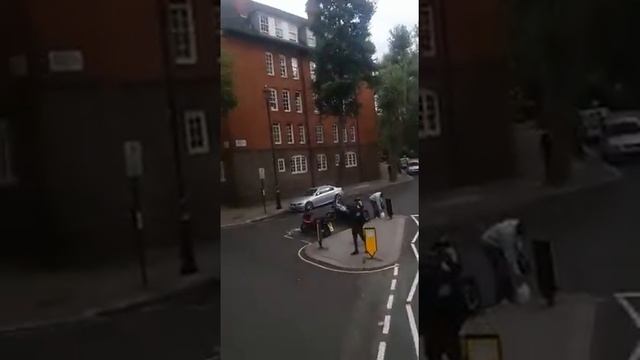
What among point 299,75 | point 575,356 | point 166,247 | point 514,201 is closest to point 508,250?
point 514,201

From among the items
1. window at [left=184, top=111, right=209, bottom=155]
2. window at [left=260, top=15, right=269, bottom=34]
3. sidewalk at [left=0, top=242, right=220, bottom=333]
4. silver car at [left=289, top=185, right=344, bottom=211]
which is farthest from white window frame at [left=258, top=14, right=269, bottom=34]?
sidewalk at [left=0, top=242, right=220, bottom=333]

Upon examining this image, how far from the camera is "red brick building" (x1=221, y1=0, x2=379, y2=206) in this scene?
1047mm

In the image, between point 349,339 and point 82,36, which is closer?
point 82,36

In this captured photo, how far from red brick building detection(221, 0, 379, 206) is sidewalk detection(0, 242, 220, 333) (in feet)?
0.61

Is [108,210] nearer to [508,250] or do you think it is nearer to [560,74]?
[508,250]

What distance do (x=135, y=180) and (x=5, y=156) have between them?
0.76 ft

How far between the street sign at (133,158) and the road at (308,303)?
243 millimetres

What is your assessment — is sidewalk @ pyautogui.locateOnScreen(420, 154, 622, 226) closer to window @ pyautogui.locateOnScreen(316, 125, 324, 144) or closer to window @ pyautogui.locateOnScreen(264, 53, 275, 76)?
window @ pyautogui.locateOnScreen(316, 125, 324, 144)

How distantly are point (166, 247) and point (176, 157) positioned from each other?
17 cm

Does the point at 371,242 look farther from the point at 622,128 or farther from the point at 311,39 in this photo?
the point at 622,128

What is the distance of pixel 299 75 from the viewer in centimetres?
107

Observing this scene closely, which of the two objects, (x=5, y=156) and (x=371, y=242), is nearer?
(x=5, y=156)

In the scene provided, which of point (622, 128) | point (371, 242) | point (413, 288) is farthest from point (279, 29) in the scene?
point (622, 128)

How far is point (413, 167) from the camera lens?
1.09m
